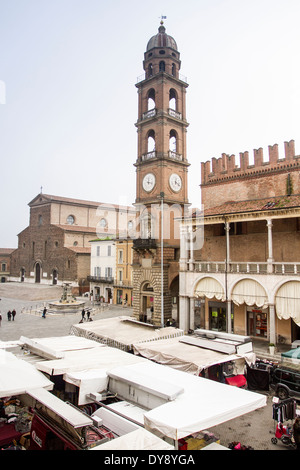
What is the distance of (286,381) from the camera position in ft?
43.2

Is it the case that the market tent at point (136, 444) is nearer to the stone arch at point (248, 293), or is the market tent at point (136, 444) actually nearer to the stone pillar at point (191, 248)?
the stone arch at point (248, 293)

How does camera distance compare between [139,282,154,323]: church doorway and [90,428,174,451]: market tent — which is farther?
[139,282,154,323]: church doorway

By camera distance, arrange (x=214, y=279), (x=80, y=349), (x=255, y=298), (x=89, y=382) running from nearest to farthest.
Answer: (x=89, y=382) → (x=80, y=349) → (x=255, y=298) → (x=214, y=279)

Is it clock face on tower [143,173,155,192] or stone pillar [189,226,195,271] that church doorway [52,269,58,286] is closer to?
clock face on tower [143,173,155,192]

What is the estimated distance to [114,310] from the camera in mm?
39969

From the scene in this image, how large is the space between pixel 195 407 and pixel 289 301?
12.6 meters

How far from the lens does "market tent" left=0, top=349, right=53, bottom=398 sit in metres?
9.24

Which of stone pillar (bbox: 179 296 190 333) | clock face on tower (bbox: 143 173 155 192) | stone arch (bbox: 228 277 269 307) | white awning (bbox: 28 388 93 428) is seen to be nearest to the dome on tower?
clock face on tower (bbox: 143 173 155 192)

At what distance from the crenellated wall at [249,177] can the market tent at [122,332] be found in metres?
→ 13.1

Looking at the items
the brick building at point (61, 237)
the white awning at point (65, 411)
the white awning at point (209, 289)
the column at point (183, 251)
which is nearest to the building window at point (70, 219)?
the brick building at point (61, 237)

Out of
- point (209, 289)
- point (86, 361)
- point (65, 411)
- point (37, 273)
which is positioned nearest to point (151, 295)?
point (209, 289)

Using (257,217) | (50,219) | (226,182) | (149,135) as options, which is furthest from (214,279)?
(50,219)
